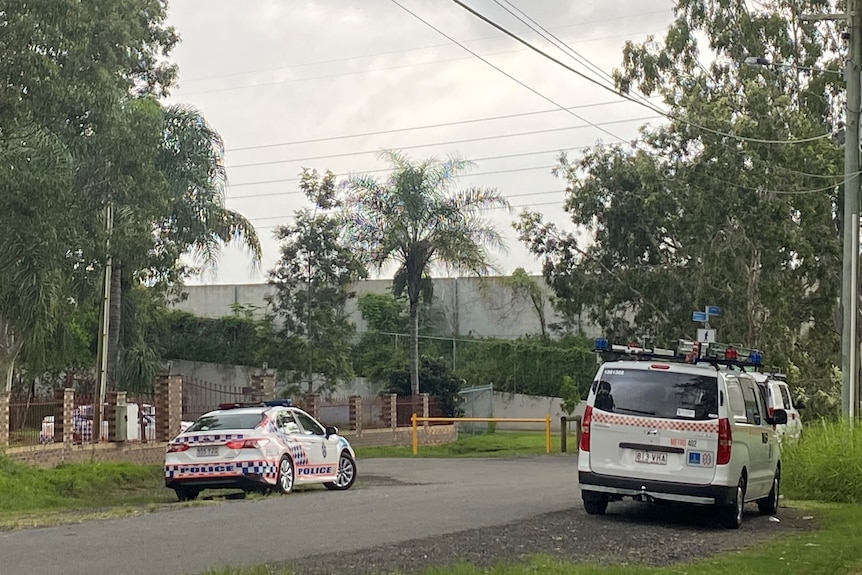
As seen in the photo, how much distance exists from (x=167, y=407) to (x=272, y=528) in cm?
1558

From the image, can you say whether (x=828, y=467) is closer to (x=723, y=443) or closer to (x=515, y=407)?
(x=723, y=443)

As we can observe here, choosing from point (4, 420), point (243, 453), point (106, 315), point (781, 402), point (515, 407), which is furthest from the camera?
point (515, 407)

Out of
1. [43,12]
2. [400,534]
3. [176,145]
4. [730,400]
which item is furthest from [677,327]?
[400,534]

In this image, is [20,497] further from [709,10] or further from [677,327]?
[709,10]

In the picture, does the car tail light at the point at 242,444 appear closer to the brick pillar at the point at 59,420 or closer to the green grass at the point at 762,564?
the brick pillar at the point at 59,420

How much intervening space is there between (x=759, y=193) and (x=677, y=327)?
6031mm

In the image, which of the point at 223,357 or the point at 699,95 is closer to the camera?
the point at 699,95

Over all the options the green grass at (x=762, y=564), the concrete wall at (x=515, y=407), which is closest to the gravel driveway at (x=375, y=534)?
the green grass at (x=762, y=564)

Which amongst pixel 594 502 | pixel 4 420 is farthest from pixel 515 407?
pixel 594 502

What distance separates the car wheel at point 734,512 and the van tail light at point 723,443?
1.58ft

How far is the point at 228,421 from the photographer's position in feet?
63.5

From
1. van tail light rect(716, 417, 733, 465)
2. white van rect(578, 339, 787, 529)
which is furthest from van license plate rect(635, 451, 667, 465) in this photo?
van tail light rect(716, 417, 733, 465)

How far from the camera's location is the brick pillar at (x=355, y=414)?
3719cm

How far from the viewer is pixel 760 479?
16.0 metres
